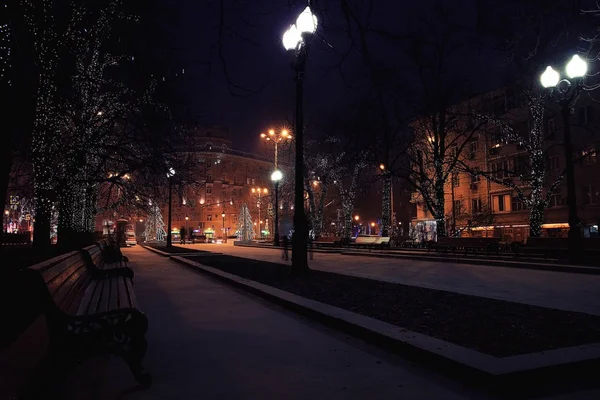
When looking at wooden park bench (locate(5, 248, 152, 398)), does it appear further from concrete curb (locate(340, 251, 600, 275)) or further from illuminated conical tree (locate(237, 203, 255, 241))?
illuminated conical tree (locate(237, 203, 255, 241))

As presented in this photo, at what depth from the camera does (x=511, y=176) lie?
4028 cm

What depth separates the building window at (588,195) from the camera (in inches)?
1513

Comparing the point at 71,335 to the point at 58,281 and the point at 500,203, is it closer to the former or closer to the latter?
the point at 58,281

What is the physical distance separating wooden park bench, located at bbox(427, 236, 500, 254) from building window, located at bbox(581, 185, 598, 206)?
2013cm

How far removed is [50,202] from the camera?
1814cm

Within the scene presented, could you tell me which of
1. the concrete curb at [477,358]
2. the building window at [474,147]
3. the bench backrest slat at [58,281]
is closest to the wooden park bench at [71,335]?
the bench backrest slat at [58,281]

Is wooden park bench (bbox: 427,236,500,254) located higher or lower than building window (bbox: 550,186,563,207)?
lower

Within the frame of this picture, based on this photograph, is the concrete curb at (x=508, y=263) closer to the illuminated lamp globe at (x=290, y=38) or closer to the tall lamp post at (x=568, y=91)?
the tall lamp post at (x=568, y=91)

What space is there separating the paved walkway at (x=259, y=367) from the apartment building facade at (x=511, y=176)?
28.7 m

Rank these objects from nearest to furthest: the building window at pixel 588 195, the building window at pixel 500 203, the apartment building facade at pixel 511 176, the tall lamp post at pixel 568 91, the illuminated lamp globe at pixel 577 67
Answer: the illuminated lamp globe at pixel 577 67
the tall lamp post at pixel 568 91
the apartment building facade at pixel 511 176
the building window at pixel 588 195
the building window at pixel 500 203

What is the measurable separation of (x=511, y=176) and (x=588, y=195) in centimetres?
621

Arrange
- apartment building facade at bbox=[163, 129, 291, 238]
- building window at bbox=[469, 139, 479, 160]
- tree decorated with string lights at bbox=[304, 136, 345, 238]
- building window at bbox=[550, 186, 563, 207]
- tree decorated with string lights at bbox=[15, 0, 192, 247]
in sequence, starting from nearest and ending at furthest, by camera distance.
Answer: tree decorated with string lights at bbox=[15, 0, 192, 247] → building window at bbox=[550, 186, 563, 207] → tree decorated with string lights at bbox=[304, 136, 345, 238] → building window at bbox=[469, 139, 479, 160] → apartment building facade at bbox=[163, 129, 291, 238]

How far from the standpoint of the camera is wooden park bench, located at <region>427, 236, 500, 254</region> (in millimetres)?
22062

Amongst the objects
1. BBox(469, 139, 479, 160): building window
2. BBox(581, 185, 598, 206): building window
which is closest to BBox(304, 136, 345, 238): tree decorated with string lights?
BBox(469, 139, 479, 160): building window
